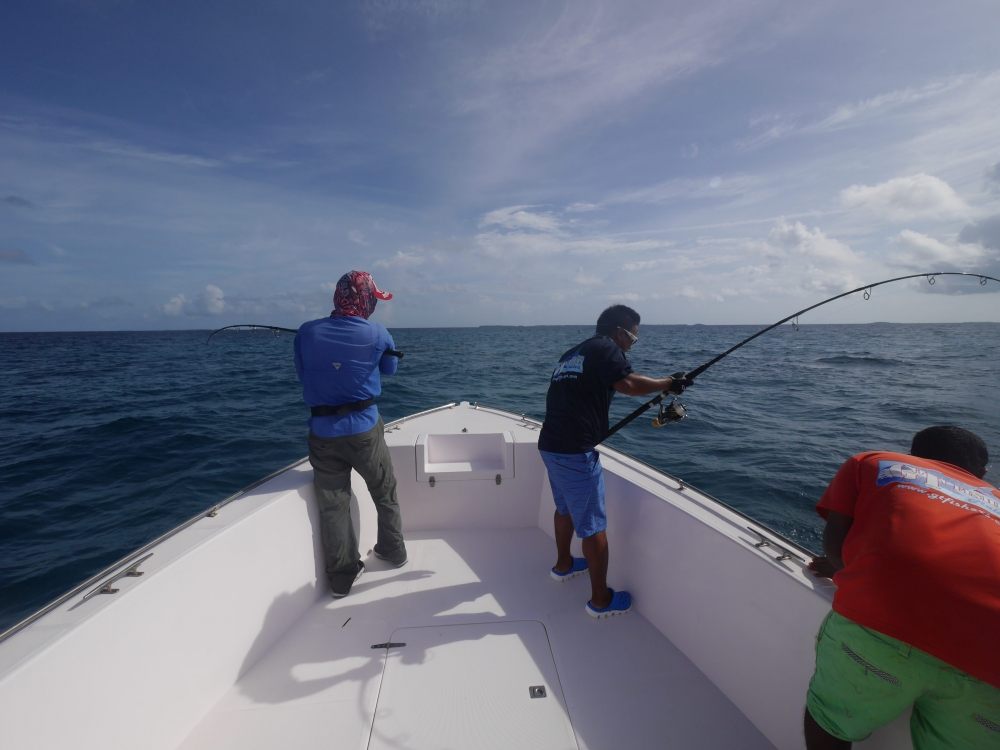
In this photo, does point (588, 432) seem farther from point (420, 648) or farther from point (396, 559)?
point (396, 559)

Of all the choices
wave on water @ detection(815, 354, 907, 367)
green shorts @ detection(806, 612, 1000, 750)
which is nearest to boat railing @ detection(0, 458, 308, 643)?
green shorts @ detection(806, 612, 1000, 750)

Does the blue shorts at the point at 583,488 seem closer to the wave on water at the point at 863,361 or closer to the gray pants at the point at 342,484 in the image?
the gray pants at the point at 342,484

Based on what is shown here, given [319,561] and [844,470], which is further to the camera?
[319,561]

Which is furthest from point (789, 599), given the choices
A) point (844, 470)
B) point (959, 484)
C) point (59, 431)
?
point (59, 431)

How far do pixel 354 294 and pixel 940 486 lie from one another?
8.51ft

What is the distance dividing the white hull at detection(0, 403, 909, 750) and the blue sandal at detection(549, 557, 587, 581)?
0.21ft

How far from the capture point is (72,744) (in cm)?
127

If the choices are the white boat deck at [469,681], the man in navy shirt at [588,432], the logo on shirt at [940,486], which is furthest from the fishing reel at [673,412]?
the logo on shirt at [940,486]

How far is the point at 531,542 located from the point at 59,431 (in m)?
9.96

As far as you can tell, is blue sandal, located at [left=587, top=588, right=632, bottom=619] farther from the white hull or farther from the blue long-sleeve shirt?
the blue long-sleeve shirt

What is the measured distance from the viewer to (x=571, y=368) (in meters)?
2.33

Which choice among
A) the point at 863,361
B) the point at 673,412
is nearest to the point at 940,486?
the point at 673,412

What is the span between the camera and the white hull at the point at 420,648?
147cm

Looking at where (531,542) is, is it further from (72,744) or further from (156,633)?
(72,744)
